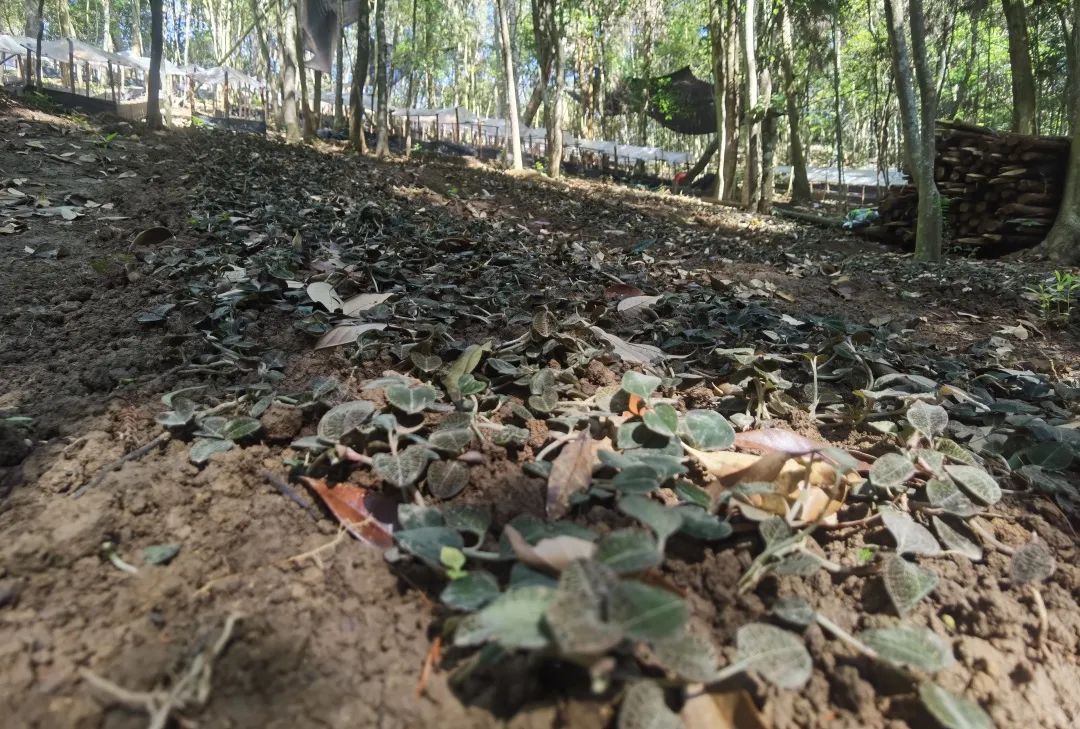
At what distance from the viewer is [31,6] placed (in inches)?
1260

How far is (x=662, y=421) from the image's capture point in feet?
3.66

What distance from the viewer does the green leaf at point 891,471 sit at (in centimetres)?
102

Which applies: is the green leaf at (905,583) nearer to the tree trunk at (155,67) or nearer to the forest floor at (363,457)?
the forest floor at (363,457)

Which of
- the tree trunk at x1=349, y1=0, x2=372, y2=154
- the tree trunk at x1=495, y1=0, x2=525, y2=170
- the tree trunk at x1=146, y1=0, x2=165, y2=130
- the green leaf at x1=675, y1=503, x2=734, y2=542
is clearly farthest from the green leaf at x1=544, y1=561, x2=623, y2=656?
the tree trunk at x1=495, y1=0, x2=525, y2=170

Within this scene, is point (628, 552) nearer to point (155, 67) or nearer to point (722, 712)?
point (722, 712)

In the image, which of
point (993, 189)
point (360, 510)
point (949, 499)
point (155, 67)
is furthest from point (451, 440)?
point (155, 67)

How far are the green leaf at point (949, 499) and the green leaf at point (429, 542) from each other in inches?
30.1

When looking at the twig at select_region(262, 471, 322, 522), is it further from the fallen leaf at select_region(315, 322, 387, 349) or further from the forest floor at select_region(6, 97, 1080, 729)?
the fallen leaf at select_region(315, 322, 387, 349)

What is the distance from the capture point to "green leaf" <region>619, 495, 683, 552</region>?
777 mm

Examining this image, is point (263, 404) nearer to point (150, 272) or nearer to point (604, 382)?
point (604, 382)

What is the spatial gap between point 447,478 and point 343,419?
234mm

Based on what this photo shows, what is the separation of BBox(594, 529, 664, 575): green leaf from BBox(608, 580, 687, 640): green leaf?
0.04 meters

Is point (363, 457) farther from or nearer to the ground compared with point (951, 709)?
farther from the ground

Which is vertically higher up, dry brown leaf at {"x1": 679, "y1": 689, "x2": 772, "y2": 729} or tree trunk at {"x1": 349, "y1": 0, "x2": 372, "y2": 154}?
tree trunk at {"x1": 349, "y1": 0, "x2": 372, "y2": 154}
